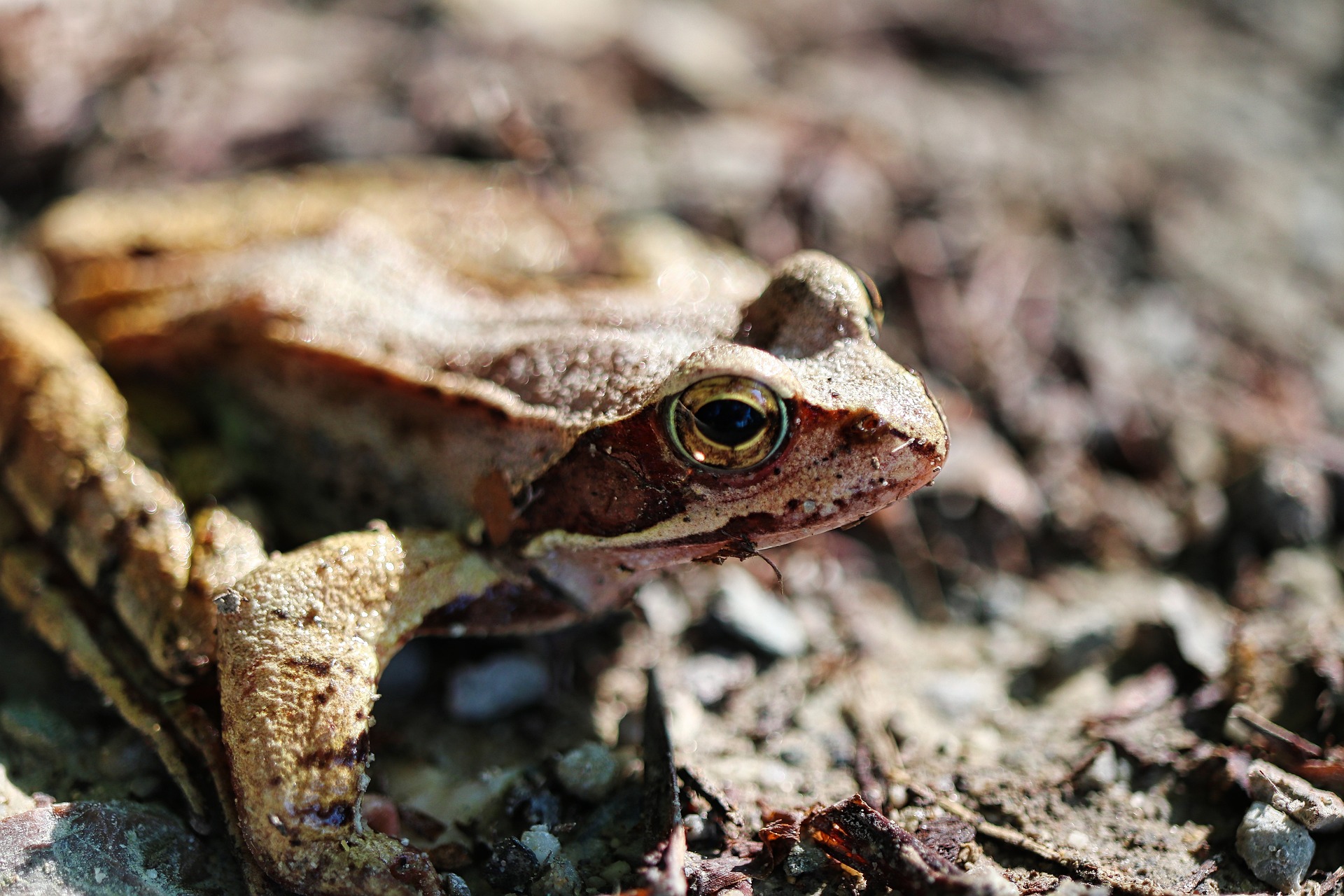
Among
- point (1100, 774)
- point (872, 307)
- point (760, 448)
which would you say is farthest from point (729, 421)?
point (1100, 774)

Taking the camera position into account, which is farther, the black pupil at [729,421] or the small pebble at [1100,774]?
the small pebble at [1100,774]

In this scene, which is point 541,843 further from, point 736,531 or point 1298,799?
point 1298,799

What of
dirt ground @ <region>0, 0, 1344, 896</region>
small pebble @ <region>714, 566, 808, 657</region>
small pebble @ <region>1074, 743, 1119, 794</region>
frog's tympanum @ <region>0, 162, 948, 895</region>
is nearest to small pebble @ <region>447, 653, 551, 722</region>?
dirt ground @ <region>0, 0, 1344, 896</region>

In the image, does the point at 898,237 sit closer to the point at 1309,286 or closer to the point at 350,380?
the point at 1309,286

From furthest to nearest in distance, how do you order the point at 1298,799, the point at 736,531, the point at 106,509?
1. the point at 106,509
2. the point at 1298,799
3. the point at 736,531

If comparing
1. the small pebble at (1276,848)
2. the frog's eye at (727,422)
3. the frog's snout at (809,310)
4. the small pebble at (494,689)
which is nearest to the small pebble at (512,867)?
the small pebble at (494,689)

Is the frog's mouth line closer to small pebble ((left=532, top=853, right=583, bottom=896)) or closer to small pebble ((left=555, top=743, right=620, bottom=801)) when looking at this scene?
small pebble ((left=555, top=743, right=620, bottom=801))

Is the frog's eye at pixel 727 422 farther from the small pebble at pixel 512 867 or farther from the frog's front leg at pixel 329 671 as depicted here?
the small pebble at pixel 512 867
